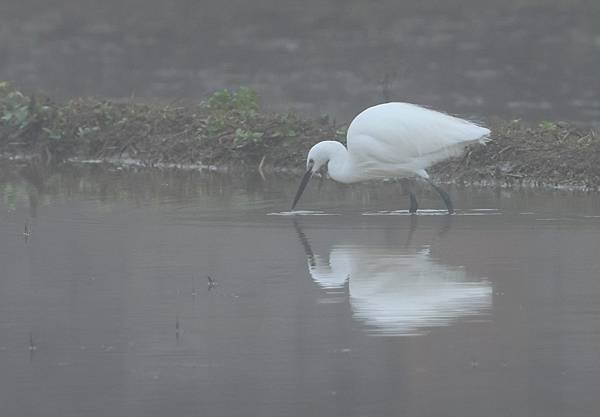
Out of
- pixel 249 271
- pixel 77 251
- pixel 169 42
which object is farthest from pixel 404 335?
pixel 169 42

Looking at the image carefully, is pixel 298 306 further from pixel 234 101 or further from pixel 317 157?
pixel 234 101

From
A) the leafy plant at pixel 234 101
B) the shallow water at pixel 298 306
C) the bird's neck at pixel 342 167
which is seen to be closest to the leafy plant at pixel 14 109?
the leafy plant at pixel 234 101

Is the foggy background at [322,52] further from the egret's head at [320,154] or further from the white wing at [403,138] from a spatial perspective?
the white wing at [403,138]

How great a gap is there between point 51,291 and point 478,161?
5874 mm

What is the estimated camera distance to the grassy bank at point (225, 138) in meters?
14.7

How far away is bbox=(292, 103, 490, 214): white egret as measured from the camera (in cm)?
1324

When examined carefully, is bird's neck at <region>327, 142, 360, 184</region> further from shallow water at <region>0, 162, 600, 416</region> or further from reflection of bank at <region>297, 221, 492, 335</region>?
reflection of bank at <region>297, 221, 492, 335</region>

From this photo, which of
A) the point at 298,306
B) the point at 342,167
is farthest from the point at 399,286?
the point at 342,167

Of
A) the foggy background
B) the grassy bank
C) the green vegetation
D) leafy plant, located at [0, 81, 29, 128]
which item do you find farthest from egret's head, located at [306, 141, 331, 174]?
the foggy background

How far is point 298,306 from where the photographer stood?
9359 millimetres

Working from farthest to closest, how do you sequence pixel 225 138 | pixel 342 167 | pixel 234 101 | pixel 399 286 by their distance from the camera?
pixel 234 101
pixel 225 138
pixel 342 167
pixel 399 286

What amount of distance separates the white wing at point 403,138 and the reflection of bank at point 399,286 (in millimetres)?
2005

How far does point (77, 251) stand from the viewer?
37.0 feet

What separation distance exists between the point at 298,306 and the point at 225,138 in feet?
23.7
